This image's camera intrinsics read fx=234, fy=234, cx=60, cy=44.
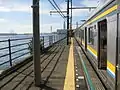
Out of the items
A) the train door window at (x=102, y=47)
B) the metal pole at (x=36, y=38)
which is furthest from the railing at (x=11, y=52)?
the train door window at (x=102, y=47)

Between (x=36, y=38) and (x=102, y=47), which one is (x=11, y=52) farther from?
(x=102, y=47)

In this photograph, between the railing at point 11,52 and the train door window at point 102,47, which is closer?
the train door window at point 102,47

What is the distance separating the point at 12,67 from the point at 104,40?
3826 millimetres

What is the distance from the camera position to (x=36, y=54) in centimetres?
726

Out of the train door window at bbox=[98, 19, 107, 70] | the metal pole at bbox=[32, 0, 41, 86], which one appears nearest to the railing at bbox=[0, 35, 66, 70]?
the metal pole at bbox=[32, 0, 41, 86]

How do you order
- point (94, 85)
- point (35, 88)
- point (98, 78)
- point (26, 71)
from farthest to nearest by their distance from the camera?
point (26, 71) → point (98, 78) → point (94, 85) → point (35, 88)

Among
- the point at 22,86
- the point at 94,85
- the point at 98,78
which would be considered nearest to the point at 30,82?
the point at 22,86

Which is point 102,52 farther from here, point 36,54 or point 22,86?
point 22,86

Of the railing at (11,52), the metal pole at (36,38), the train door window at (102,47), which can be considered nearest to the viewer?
the metal pole at (36,38)

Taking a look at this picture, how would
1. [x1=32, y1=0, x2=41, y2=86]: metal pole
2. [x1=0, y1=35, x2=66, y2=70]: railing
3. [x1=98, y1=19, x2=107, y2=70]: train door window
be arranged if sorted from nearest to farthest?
1. [x1=32, y1=0, x2=41, y2=86]: metal pole
2. [x1=98, y1=19, x2=107, y2=70]: train door window
3. [x1=0, y1=35, x2=66, y2=70]: railing

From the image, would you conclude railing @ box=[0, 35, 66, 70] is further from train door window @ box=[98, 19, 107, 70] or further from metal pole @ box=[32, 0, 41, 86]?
train door window @ box=[98, 19, 107, 70]

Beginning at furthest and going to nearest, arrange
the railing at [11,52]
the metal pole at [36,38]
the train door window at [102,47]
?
the railing at [11,52], the train door window at [102,47], the metal pole at [36,38]

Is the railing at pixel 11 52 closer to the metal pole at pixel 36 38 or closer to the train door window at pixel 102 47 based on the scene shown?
the metal pole at pixel 36 38

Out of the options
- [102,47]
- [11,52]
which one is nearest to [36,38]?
[102,47]
